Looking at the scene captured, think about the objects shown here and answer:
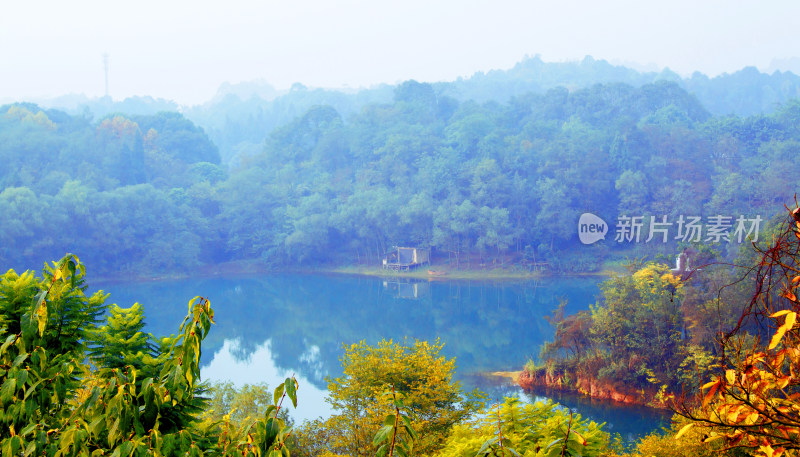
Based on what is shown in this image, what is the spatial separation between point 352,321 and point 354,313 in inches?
29.7

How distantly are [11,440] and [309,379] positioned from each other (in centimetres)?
1054

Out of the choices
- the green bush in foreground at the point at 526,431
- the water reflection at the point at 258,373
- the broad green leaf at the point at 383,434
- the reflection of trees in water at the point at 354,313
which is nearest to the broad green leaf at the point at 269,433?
the broad green leaf at the point at 383,434

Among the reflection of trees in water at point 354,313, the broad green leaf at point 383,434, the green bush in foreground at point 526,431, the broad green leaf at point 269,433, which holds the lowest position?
the reflection of trees in water at point 354,313

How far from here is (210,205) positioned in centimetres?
2323

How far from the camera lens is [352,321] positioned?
15984 millimetres

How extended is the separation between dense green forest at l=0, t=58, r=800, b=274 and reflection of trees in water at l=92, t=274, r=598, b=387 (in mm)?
1629

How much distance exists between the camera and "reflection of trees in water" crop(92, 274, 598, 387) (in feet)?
43.4

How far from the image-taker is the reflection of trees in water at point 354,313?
13234mm

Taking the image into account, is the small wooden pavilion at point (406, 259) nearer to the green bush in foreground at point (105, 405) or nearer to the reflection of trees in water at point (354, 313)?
the reflection of trees in water at point (354, 313)

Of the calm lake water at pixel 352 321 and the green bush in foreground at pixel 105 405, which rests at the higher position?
the green bush in foreground at pixel 105 405

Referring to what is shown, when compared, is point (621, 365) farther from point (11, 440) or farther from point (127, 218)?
point (127, 218)

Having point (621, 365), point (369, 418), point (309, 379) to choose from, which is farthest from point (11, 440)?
→ point (309, 379)

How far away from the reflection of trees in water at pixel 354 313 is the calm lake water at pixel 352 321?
0.08 ft

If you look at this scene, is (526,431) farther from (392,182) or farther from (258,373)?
(392,182)
